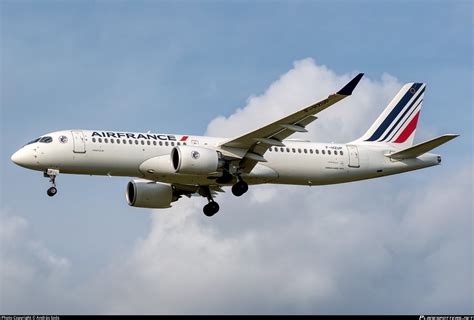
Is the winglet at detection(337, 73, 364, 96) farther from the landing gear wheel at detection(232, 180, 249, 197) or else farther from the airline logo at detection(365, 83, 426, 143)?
the airline logo at detection(365, 83, 426, 143)

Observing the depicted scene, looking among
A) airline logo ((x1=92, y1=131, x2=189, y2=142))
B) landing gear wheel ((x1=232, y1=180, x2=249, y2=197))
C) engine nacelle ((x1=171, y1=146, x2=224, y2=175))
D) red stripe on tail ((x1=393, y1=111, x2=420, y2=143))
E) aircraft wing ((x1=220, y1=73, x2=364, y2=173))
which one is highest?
red stripe on tail ((x1=393, y1=111, x2=420, y2=143))

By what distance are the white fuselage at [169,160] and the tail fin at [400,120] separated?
69.6 inches

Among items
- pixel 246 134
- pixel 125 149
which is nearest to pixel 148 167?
pixel 125 149

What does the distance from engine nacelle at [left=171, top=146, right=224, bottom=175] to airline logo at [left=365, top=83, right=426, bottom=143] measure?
489 inches

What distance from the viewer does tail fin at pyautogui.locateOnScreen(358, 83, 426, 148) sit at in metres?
68.9

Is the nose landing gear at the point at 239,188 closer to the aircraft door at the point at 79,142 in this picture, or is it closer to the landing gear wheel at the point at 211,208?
the landing gear wheel at the point at 211,208

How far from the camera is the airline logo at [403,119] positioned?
69000 millimetres

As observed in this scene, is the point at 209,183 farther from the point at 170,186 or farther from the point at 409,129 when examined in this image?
the point at 409,129

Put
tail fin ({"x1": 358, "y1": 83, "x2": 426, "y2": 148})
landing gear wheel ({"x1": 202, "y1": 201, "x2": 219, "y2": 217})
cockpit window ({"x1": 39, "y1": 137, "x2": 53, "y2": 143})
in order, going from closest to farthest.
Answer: cockpit window ({"x1": 39, "y1": 137, "x2": 53, "y2": 143}) → landing gear wheel ({"x1": 202, "y1": 201, "x2": 219, "y2": 217}) → tail fin ({"x1": 358, "y1": 83, "x2": 426, "y2": 148})

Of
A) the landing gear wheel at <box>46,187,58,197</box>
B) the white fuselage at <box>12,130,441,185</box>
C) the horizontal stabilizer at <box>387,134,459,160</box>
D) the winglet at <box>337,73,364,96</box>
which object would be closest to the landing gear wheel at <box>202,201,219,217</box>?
the white fuselage at <box>12,130,441,185</box>

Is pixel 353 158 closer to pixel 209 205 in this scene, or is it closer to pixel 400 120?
pixel 400 120

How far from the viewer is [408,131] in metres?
69.8

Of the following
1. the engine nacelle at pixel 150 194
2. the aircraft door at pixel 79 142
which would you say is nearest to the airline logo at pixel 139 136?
the aircraft door at pixel 79 142

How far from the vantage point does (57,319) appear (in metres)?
43.0
